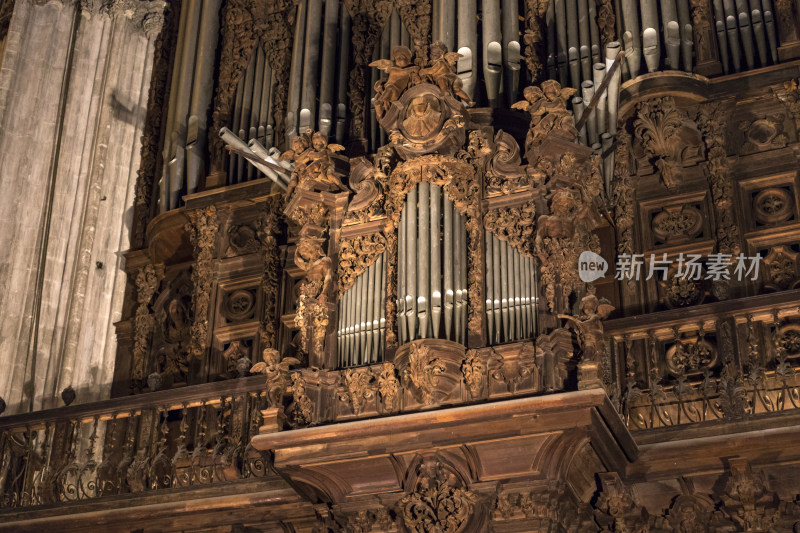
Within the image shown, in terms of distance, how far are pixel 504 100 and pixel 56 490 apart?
5.42 metres

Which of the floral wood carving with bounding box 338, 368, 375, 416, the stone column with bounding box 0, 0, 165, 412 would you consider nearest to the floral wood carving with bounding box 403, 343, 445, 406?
the floral wood carving with bounding box 338, 368, 375, 416

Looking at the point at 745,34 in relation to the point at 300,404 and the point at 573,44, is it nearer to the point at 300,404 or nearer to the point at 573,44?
the point at 573,44

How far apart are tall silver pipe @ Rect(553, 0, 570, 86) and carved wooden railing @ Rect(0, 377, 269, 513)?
4.12 m

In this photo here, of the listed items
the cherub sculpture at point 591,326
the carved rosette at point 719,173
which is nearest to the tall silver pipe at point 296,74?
the carved rosette at point 719,173

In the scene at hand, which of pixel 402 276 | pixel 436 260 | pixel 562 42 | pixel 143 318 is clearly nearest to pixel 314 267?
pixel 402 276

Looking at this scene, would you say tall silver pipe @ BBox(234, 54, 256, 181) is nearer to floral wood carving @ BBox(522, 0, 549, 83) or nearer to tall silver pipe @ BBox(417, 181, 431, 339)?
floral wood carving @ BBox(522, 0, 549, 83)

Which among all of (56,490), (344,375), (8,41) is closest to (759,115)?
(344,375)

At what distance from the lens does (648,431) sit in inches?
461

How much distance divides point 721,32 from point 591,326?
13.5 feet

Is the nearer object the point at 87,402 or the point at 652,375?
the point at 652,375

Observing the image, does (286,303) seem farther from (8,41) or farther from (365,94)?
(8,41)

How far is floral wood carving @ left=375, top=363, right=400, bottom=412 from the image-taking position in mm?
11375

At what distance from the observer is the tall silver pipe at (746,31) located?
13.7 metres

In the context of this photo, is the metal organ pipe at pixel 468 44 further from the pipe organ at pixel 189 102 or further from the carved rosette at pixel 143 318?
the carved rosette at pixel 143 318
